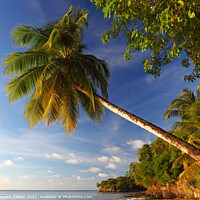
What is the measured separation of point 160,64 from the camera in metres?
5.72

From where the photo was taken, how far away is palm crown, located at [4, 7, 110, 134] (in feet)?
24.1

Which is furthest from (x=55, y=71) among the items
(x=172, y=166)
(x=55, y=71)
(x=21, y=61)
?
(x=172, y=166)

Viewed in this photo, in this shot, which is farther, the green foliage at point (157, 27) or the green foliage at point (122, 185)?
the green foliage at point (122, 185)

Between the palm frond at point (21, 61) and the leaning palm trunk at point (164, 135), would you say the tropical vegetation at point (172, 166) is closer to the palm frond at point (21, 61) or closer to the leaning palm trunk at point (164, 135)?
the leaning palm trunk at point (164, 135)

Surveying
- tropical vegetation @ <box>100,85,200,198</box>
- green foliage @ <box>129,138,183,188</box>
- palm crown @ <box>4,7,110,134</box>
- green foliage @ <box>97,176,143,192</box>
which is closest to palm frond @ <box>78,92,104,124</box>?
palm crown @ <box>4,7,110,134</box>

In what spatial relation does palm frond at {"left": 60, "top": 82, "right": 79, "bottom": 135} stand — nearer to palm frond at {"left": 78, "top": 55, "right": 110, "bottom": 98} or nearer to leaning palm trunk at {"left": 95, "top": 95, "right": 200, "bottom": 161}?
palm frond at {"left": 78, "top": 55, "right": 110, "bottom": 98}

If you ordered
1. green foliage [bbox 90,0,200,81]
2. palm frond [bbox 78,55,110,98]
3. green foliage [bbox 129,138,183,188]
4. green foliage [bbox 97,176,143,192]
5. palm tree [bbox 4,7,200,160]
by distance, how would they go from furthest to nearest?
green foliage [bbox 97,176,143,192] < green foliage [bbox 129,138,183,188] < palm frond [bbox 78,55,110,98] < palm tree [bbox 4,7,200,160] < green foliage [bbox 90,0,200,81]

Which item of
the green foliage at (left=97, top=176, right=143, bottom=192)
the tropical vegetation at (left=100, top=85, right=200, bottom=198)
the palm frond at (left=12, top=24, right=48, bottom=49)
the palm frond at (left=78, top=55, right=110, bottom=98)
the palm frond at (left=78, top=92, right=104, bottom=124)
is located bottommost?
the green foliage at (left=97, top=176, right=143, bottom=192)

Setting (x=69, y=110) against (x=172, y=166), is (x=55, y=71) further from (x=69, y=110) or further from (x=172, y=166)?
(x=172, y=166)

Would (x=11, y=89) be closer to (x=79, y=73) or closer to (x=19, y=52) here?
(x=19, y=52)

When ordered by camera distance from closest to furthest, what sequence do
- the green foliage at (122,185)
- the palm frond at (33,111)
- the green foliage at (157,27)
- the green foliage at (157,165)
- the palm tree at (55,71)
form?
the green foliage at (157,27)
the palm tree at (55,71)
the palm frond at (33,111)
the green foliage at (157,165)
the green foliage at (122,185)

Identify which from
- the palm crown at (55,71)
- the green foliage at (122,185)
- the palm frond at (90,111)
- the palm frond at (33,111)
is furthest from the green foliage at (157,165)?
the green foliage at (122,185)

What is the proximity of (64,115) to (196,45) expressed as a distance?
596 centimetres

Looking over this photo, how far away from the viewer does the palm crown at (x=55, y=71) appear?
7.35 m
